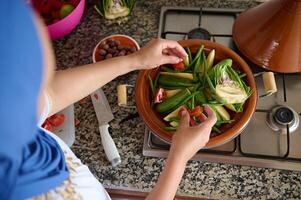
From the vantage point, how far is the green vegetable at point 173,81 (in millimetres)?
838

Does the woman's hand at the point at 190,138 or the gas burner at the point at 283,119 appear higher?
the woman's hand at the point at 190,138

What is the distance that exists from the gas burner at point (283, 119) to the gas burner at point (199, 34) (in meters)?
0.25

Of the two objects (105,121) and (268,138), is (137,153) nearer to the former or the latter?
(105,121)

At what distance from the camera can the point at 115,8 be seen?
101 cm

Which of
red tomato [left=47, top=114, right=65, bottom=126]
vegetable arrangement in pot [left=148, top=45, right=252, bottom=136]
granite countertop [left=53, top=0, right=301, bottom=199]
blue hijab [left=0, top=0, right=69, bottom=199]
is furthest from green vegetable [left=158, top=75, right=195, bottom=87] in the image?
blue hijab [left=0, top=0, right=69, bottom=199]

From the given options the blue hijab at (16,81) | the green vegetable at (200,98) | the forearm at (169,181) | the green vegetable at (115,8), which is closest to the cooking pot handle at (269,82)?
the green vegetable at (200,98)

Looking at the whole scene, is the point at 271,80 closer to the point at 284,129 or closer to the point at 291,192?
the point at 284,129

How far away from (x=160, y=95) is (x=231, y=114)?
0.15 meters

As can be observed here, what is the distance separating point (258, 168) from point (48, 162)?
1.50 ft

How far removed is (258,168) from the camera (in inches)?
32.2

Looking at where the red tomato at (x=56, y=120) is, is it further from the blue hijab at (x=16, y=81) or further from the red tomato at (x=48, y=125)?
the blue hijab at (x=16, y=81)

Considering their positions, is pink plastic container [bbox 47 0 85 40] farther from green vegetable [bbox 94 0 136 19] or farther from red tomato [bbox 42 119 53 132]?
red tomato [bbox 42 119 53 132]

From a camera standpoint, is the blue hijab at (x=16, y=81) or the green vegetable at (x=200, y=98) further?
the green vegetable at (x=200, y=98)

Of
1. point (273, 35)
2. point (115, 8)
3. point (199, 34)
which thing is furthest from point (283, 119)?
point (115, 8)
